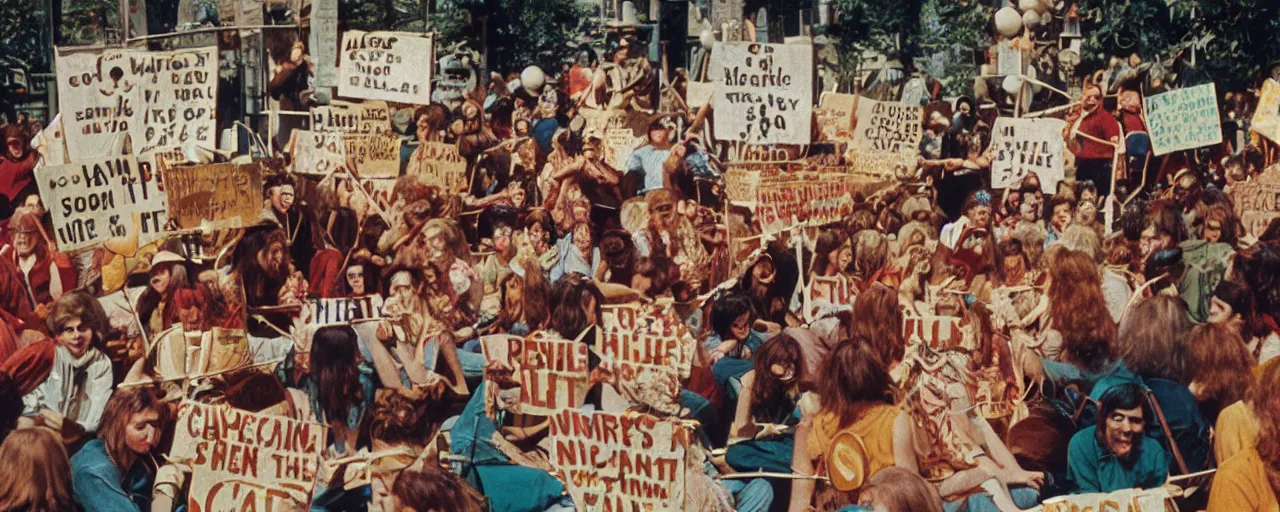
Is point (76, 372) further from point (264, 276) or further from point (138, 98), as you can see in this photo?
point (138, 98)

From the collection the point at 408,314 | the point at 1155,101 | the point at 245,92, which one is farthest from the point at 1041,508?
the point at 245,92

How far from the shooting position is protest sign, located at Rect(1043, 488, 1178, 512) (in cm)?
1873

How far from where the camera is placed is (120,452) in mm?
18812

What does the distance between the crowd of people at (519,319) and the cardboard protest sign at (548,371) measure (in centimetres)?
7

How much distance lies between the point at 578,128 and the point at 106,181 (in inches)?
115

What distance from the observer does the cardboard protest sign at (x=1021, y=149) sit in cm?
1895

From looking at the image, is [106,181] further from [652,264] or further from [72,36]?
[652,264]

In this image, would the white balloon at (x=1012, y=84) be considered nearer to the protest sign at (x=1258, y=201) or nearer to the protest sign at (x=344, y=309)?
the protest sign at (x=1258, y=201)

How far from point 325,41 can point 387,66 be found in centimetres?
42

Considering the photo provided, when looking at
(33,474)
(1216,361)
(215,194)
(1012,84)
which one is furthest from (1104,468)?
(33,474)

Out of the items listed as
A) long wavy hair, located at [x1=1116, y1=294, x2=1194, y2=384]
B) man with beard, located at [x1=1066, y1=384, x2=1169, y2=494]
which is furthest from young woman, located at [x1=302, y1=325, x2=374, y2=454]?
long wavy hair, located at [x1=1116, y1=294, x2=1194, y2=384]

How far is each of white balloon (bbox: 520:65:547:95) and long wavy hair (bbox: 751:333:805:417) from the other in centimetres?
211

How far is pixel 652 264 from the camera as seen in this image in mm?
18797

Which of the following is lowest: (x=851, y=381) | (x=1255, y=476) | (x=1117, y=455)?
(x=1255, y=476)
